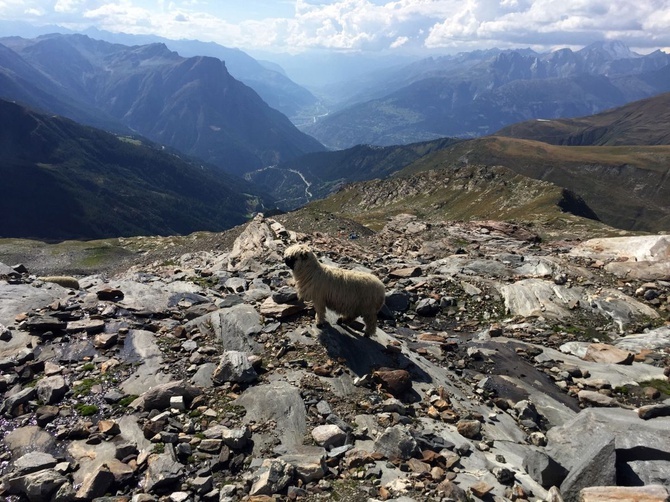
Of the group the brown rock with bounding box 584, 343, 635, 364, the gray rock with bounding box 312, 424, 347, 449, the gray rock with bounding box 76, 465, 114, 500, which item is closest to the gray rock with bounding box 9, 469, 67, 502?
the gray rock with bounding box 76, 465, 114, 500

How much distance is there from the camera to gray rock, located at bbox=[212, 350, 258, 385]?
11.3m

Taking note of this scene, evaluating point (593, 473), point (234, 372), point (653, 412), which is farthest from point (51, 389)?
point (653, 412)

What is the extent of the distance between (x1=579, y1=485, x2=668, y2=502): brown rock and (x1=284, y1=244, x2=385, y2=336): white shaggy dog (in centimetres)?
781

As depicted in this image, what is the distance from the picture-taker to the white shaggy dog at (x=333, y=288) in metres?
13.8

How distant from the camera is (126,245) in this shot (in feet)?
341

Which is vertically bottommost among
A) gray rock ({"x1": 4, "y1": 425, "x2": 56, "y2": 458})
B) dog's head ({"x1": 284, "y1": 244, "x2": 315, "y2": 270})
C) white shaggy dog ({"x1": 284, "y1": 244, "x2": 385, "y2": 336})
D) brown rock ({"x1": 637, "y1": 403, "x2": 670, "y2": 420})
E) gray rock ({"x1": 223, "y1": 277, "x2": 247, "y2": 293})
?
gray rock ({"x1": 223, "y1": 277, "x2": 247, "y2": 293})

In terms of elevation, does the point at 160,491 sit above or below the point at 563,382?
above

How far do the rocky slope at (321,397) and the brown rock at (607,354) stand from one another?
3.1 inches

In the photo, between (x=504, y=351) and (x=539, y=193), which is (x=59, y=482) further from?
(x=539, y=193)

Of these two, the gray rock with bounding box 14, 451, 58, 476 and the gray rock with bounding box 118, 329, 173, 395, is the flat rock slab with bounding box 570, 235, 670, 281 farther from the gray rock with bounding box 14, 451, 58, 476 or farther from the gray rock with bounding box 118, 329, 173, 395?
the gray rock with bounding box 14, 451, 58, 476

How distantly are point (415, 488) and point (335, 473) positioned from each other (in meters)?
1.65

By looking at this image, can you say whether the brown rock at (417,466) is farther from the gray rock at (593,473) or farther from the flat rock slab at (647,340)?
the flat rock slab at (647,340)

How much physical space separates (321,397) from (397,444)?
8.67 ft

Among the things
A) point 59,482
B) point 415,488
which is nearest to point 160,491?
point 59,482
